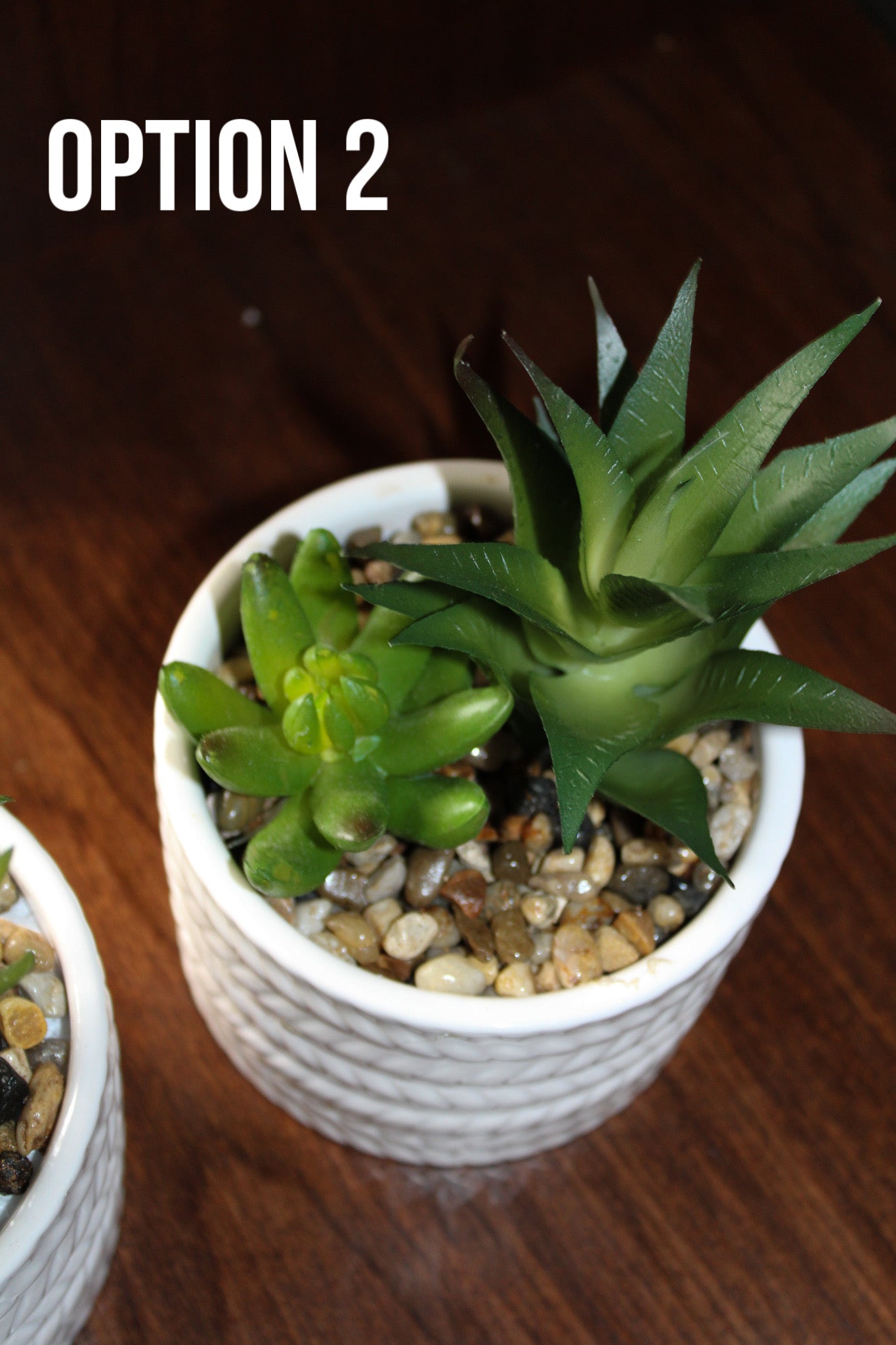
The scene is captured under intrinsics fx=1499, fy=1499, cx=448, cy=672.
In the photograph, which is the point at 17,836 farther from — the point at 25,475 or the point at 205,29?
the point at 205,29

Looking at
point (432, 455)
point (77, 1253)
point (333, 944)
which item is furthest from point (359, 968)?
point (432, 455)

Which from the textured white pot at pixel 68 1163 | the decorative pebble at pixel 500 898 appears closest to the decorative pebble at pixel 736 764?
the decorative pebble at pixel 500 898

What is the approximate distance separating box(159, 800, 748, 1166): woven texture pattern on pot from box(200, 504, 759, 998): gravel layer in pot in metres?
0.03

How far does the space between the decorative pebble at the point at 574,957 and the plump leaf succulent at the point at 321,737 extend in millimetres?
65

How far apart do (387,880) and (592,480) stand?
0.19 meters

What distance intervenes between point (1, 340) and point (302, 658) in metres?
0.38

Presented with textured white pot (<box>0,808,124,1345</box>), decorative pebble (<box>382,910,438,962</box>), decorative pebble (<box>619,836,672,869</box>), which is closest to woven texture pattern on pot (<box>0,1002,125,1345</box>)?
textured white pot (<box>0,808,124,1345</box>)

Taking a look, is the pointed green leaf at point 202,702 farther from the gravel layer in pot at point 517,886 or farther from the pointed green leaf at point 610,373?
the pointed green leaf at point 610,373

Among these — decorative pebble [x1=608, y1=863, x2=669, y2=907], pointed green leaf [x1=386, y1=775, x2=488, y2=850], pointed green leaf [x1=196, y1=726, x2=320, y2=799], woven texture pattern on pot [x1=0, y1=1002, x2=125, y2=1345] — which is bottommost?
woven texture pattern on pot [x1=0, y1=1002, x2=125, y2=1345]

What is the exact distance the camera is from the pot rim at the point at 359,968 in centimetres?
51

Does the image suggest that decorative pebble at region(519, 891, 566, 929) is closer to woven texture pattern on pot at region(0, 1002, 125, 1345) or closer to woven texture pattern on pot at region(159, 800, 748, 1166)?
woven texture pattern on pot at region(159, 800, 748, 1166)

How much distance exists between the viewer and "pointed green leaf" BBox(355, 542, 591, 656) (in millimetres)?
483

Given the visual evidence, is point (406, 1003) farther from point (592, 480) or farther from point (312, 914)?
point (592, 480)

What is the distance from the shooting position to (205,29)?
838 mm
